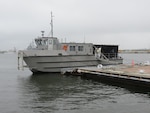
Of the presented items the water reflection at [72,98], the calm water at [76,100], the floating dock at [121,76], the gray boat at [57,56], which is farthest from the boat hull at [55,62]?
the calm water at [76,100]

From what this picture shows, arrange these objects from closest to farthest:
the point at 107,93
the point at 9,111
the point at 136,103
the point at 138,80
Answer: the point at 9,111 → the point at 136,103 → the point at 107,93 → the point at 138,80

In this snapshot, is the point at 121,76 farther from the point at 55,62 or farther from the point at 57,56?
the point at 55,62

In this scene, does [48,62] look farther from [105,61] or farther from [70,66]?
[105,61]

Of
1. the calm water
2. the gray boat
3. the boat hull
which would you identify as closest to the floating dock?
the calm water

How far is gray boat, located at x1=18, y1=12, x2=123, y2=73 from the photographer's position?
27.4m

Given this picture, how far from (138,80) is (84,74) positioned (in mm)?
7788

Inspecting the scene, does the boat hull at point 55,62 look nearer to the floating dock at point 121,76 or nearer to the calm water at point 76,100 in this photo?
the floating dock at point 121,76

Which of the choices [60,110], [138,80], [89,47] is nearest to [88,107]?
[60,110]

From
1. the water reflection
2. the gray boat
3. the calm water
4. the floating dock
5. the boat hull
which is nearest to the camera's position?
the calm water

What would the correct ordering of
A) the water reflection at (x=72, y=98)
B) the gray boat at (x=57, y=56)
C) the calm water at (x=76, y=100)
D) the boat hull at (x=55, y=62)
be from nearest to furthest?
the calm water at (x=76, y=100) → the water reflection at (x=72, y=98) → the gray boat at (x=57, y=56) → the boat hull at (x=55, y=62)

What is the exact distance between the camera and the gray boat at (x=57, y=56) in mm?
27438

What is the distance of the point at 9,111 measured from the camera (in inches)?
513

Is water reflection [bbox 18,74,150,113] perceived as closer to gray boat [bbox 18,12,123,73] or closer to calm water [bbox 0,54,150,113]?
calm water [bbox 0,54,150,113]

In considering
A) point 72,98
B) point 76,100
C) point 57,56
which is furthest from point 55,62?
point 76,100
